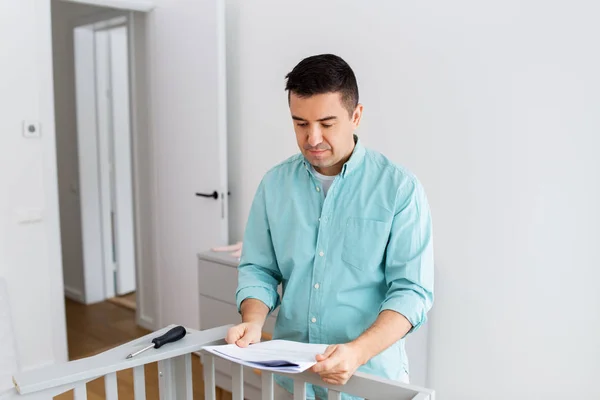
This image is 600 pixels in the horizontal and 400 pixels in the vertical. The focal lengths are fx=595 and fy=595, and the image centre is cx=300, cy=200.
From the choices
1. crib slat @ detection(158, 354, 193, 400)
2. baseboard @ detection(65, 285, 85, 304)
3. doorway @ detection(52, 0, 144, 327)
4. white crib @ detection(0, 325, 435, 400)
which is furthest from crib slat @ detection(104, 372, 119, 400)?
baseboard @ detection(65, 285, 85, 304)

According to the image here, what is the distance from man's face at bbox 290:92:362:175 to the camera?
1.20 m

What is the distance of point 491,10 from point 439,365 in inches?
57.2

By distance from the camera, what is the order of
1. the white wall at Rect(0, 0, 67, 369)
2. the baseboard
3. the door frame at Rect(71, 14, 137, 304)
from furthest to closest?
the baseboard
the door frame at Rect(71, 14, 137, 304)
the white wall at Rect(0, 0, 67, 369)

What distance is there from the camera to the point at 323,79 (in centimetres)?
119

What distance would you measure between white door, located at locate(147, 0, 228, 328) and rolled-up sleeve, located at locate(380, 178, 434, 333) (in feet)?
6.51

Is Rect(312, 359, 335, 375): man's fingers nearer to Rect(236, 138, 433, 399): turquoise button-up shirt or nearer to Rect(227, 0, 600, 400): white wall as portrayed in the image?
Rect(236, 138, 433, 399): turquoise button-up shirt

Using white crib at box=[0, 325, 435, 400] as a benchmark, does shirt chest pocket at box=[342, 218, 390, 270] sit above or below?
Answer: above

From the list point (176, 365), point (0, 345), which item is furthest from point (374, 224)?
point (0, 345)

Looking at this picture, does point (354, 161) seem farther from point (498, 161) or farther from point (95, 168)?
point (95, 168)

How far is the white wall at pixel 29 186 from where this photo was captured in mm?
2938

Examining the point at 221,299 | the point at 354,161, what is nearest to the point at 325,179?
the point at 354,161

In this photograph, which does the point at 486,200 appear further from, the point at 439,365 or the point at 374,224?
the point at 374,224

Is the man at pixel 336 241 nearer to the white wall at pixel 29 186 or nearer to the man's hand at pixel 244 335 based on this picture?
the man's hand at pixel 244 335

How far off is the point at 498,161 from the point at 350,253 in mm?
1193
